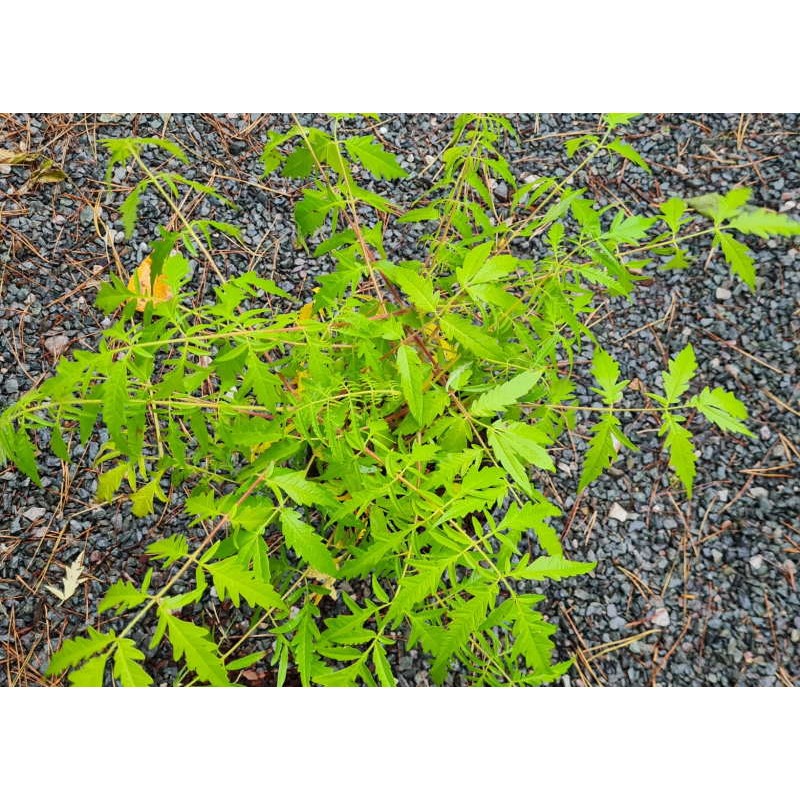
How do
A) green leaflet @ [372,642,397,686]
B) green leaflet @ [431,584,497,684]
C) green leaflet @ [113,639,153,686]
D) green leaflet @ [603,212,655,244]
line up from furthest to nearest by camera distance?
green leaflet @ [603,212,655,244] → green leaflet @ [372,642,397,686] → green leaflet @ [431,584,497,684] → green leaflet @ [113,639,153,686]

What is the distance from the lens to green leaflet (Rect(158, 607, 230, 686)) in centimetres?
101

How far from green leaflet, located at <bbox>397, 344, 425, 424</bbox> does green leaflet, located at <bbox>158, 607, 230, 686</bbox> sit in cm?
46

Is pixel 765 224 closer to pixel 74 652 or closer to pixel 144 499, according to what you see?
pixel 74 652

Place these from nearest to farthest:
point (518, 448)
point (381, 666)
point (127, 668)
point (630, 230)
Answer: point (127, 668) → point (518, 448) → point (381, 666) → point (630, 230)

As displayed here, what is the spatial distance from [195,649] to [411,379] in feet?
1.67

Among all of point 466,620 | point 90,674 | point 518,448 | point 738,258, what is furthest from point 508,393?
point 90,674

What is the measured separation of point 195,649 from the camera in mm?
1022

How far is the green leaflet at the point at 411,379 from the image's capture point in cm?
112

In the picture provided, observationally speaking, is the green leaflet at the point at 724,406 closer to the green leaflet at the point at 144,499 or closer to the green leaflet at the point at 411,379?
the green leaflet at the point at 411,379

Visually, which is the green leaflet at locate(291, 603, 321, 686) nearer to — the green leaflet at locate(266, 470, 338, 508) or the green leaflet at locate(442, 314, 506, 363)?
the green leaflet at locate(266, 470, 338, 508)

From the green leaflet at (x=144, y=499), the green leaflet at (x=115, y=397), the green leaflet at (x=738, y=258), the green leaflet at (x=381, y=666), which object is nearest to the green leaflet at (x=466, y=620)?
the green leaflet at (x=381, y=666)

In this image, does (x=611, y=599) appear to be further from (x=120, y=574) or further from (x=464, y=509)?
(x=120, y=574)

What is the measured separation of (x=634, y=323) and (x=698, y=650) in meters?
1.02

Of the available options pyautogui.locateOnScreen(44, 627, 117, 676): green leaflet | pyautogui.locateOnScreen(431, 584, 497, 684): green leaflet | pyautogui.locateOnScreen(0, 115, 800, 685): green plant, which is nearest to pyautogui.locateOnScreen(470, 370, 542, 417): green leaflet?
pyautogui.locateOnScreen(0, 115, 800, 685): green plant
